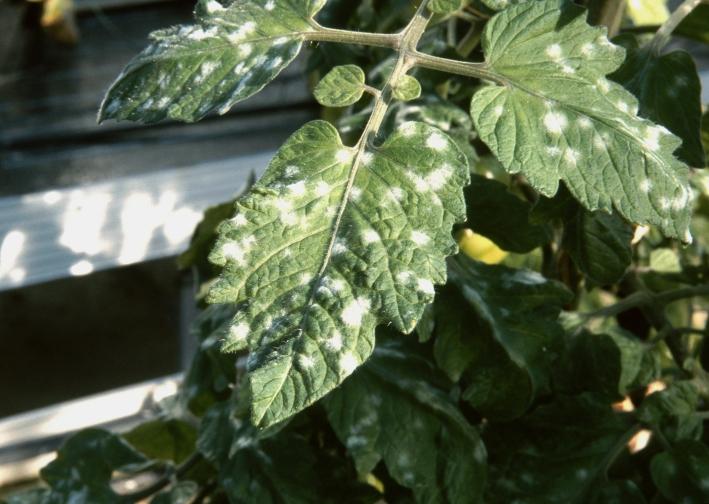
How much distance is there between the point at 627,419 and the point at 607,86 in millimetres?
319

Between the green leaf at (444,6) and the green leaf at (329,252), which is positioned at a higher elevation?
the green leaf at (444,6)

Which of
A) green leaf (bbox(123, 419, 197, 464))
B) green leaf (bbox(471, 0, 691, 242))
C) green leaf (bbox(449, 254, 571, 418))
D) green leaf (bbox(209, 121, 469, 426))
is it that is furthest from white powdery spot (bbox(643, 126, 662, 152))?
green leaf (bbox(123, 419, 197, 464))

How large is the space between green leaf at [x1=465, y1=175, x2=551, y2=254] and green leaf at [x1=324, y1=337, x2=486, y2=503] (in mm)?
127

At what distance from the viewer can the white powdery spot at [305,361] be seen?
423 mm

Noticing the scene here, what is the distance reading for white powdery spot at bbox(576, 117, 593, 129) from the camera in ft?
1.63

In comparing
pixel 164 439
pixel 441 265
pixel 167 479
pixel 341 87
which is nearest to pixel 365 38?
pixel 341 87

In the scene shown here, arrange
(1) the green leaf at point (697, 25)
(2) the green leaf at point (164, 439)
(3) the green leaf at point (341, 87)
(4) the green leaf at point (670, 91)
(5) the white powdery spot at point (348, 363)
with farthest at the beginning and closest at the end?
1. (2) the green leaf at point (164, 439)
2. (1) the green leaf at point (697, 25)
3. (4) the green leaf at point (670, 91)
4. (3) the green leaf at point (341, 87)
5. (5) the white powdery spot at point (348, 363)

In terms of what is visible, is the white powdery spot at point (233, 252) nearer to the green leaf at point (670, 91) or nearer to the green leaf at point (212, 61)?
the green leaf at point (212, 61)

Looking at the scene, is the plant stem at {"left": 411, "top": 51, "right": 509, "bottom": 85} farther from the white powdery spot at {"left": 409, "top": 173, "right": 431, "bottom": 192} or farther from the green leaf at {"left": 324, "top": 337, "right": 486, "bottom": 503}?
the green leaf at {"left": 324, "top": 337, "right": 486, "bottom": 503}

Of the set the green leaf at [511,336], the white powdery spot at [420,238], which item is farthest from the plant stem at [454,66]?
the green leaf at [511,336]

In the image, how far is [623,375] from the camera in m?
0.78

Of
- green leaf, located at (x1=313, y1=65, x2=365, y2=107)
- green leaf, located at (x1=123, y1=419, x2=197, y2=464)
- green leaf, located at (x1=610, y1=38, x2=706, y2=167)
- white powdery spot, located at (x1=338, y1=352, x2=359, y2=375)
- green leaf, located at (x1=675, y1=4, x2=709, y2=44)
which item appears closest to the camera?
white powdery spot, located at (x1=338, y1=352, x2=359, y2=375)

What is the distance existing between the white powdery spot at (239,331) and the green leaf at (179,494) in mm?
381

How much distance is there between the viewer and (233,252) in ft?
1.47
